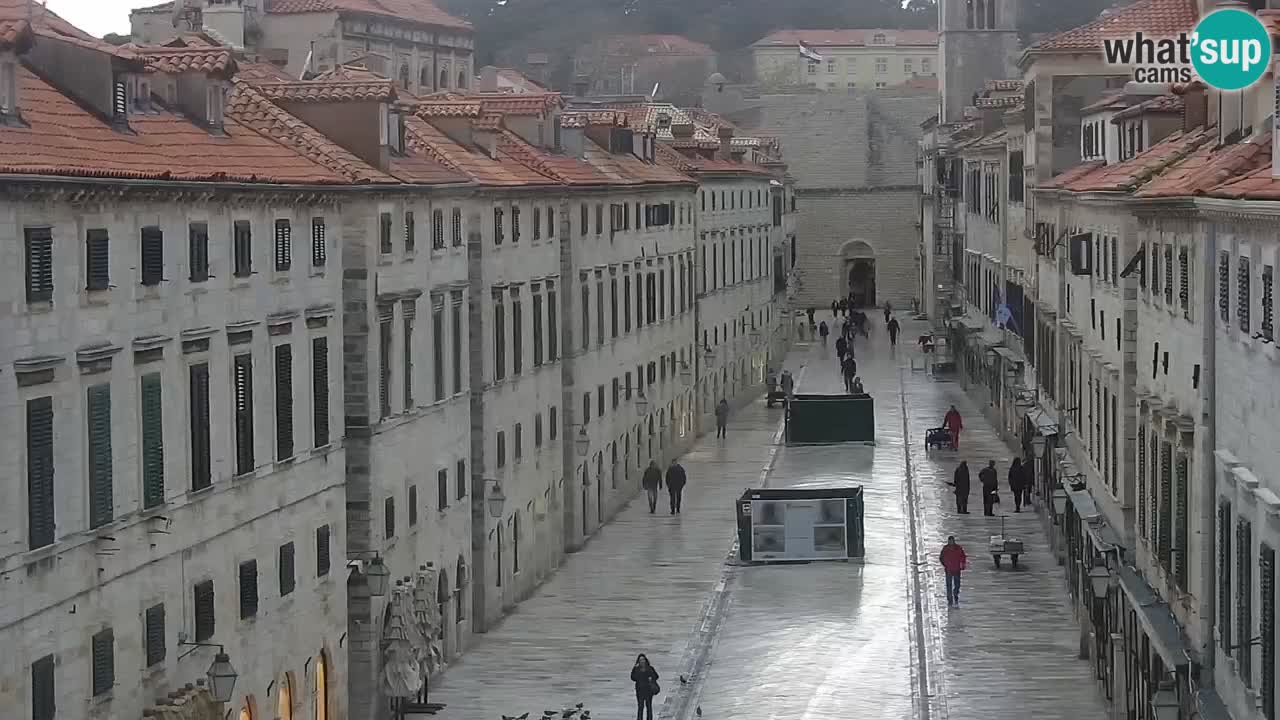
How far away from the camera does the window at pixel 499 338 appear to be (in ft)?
151

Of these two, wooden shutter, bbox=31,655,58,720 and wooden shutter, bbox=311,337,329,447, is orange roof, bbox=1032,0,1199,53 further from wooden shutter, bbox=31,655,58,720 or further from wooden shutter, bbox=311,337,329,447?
wooden shutter, bbox=31,655,58,720

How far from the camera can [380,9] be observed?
101 metres

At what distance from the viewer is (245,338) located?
98.6 ft

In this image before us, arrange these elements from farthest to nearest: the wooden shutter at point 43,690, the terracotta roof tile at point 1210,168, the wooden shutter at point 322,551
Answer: the wooden shutter at point 322,551 < the terracotta roof tile at point 1210,168 < the wooden shutter at point 43,690

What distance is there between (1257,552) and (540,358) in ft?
98.4

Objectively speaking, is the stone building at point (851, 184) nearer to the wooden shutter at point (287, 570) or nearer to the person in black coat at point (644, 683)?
the person in black coat at point (644, 683)

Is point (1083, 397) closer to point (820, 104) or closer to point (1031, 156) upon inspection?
point (1031, 156)

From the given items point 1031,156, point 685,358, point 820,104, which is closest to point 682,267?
point 685,358

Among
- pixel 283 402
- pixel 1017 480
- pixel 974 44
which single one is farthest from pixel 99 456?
pixel 974 44

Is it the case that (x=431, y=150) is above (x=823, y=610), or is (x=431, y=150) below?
above

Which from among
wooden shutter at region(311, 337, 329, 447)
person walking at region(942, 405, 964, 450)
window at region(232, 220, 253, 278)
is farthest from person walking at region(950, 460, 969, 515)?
window at region(232, 220, 253, 278)

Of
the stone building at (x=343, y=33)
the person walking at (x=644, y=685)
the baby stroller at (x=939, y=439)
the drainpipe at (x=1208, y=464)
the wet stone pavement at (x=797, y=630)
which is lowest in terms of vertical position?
the wet stone pavement at (x=797, y=630)

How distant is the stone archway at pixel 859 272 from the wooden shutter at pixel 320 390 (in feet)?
341

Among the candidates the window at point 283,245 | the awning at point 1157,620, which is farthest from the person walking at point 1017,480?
the window at point 283,245
